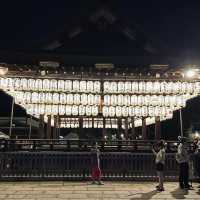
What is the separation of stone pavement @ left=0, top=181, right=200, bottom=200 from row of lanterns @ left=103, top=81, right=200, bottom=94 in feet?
18.8

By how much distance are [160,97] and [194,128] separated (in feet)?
55.7

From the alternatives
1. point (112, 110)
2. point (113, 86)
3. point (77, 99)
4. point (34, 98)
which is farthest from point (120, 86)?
point (34, 98)

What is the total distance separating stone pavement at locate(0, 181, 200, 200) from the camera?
32.6 ft

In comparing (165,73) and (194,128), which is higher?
(165,73)

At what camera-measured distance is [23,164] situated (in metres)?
13.4

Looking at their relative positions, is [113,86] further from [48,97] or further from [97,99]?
[48,97]

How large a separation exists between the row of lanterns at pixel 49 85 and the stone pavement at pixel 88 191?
5.67 meters

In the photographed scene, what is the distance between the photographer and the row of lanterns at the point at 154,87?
54.2ft

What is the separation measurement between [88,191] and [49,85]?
7.32 metres

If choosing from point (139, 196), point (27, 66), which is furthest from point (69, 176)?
point (27, 66)

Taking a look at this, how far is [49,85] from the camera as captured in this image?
16.4 m

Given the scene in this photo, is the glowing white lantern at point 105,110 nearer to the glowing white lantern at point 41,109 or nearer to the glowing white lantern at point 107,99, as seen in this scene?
the glowing white lantern at point 107,99

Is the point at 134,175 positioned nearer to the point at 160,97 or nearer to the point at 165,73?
the point at 165,73

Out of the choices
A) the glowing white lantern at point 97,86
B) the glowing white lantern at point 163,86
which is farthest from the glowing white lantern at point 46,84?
the glowing white lantern at point 163,86
